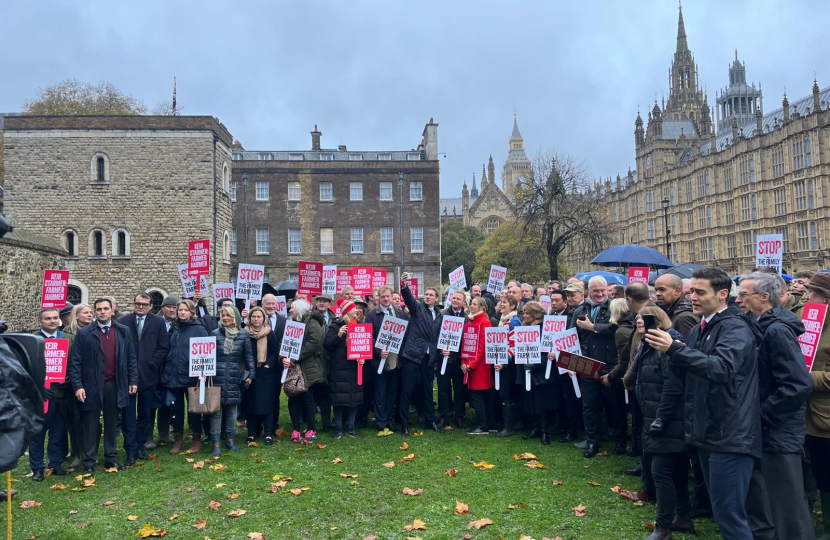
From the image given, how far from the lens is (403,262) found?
4350 centimetres

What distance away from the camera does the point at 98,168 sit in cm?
3130

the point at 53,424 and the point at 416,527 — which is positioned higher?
the point at 53,424

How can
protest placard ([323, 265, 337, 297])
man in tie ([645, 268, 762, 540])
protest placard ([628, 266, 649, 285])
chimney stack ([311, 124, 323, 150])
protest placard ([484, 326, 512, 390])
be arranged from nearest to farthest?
man in tie ([645, 268, 762, 540]) → protest placard ([484, 326, 512, 390]) → protest placard ([628, 266, 649, 285]) → protest placard ([323, 265, 337, 297]) → chimney stack ([311, 124, 323, 150])

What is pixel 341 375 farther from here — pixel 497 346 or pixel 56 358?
pixel 56 358

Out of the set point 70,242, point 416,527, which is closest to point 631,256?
point 416,527

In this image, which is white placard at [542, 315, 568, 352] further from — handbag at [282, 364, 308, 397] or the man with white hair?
handbag at [282, 364, 308, 397]

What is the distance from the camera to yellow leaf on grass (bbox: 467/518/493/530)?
19.7 feet

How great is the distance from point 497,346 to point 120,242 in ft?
88.7

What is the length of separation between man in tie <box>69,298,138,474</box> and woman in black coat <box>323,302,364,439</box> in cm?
290

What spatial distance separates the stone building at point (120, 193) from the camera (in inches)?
1217

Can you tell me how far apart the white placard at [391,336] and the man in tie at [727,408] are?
5707 millimetres

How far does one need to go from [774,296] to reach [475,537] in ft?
11.3

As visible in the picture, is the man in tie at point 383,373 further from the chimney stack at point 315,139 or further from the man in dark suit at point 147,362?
the chimney stack at point 315,139

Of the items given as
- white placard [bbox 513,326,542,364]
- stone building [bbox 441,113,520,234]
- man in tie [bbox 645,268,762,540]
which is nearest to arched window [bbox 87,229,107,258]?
white placard [bbox 513,326,542,364]
